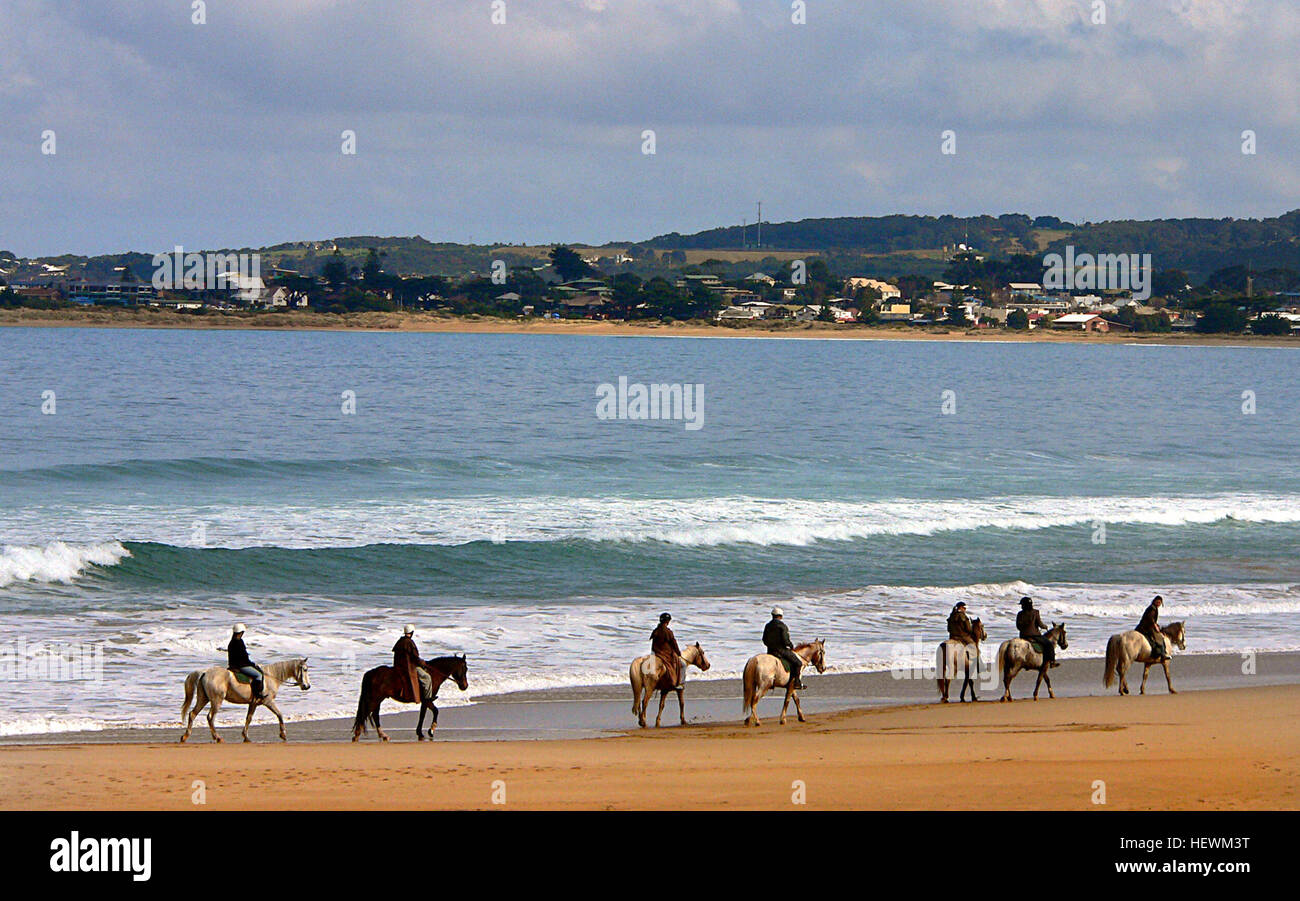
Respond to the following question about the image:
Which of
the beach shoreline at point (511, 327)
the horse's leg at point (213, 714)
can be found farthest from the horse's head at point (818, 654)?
the beach shoreline at point (511, 327)

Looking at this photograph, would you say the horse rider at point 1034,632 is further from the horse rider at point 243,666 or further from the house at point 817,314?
the house at point 817,314

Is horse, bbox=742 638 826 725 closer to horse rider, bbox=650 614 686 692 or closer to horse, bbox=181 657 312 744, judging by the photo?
horse rider, bbox=650 614 686 692

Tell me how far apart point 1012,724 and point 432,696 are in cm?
616

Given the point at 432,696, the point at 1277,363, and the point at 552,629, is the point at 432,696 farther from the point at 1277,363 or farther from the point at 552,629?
the point at 1277,363

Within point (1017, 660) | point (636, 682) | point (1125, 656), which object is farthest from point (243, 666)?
point (1125, 656)

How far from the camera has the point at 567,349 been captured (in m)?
135

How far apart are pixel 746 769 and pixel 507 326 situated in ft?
536

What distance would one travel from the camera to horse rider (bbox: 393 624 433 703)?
14.5m

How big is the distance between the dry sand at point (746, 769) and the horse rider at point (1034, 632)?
204cm

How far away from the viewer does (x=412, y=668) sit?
1451 cm

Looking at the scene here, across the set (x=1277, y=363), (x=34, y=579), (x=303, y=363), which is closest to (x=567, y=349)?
(x=303, y=363)

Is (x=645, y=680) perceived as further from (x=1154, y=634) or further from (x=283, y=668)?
(x=1154, y=634)

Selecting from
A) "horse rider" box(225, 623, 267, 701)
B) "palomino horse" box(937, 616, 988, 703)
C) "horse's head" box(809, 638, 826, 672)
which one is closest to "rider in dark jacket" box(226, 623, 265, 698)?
"horse rider" box(225, 623, 267, 701)

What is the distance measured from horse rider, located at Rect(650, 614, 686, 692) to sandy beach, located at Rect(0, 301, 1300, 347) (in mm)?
155651
